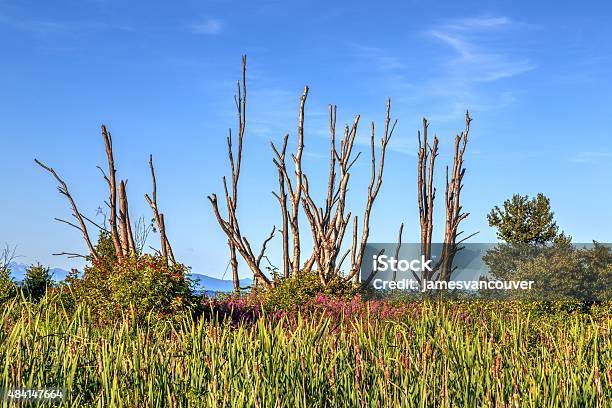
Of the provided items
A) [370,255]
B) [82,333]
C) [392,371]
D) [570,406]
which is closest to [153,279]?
[82,333]

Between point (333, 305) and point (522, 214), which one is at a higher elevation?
point (522, 214)

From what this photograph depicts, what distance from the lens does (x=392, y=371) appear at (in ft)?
17.0

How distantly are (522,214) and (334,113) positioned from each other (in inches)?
237

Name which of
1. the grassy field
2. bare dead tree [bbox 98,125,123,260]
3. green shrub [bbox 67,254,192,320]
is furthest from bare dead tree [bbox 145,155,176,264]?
the grassy field

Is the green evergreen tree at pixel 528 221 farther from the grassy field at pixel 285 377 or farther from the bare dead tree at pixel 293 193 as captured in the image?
the grassy field at pixel 285 377

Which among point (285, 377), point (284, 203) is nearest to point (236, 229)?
point (284, 203)

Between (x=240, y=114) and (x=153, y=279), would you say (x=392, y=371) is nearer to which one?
(x=153, y=279)

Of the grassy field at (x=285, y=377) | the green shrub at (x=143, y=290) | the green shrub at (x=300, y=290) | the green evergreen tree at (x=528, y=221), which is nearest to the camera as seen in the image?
the grassy field at (x=285, y=377)

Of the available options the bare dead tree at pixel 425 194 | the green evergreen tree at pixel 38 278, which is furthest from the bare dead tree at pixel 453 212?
the green evergreen tree at pixel 38 278

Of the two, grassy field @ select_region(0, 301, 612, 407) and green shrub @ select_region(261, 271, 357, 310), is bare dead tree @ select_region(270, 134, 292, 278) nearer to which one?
green shrub @ select_region(261, 271, 357, 310)

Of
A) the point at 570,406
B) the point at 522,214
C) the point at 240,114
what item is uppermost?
the point at 240,114

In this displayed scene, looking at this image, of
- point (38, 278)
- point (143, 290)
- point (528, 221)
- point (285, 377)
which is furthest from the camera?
point (528, 221)

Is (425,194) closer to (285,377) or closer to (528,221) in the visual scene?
(528,221)

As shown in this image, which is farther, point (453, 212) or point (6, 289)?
point (453, 212)
